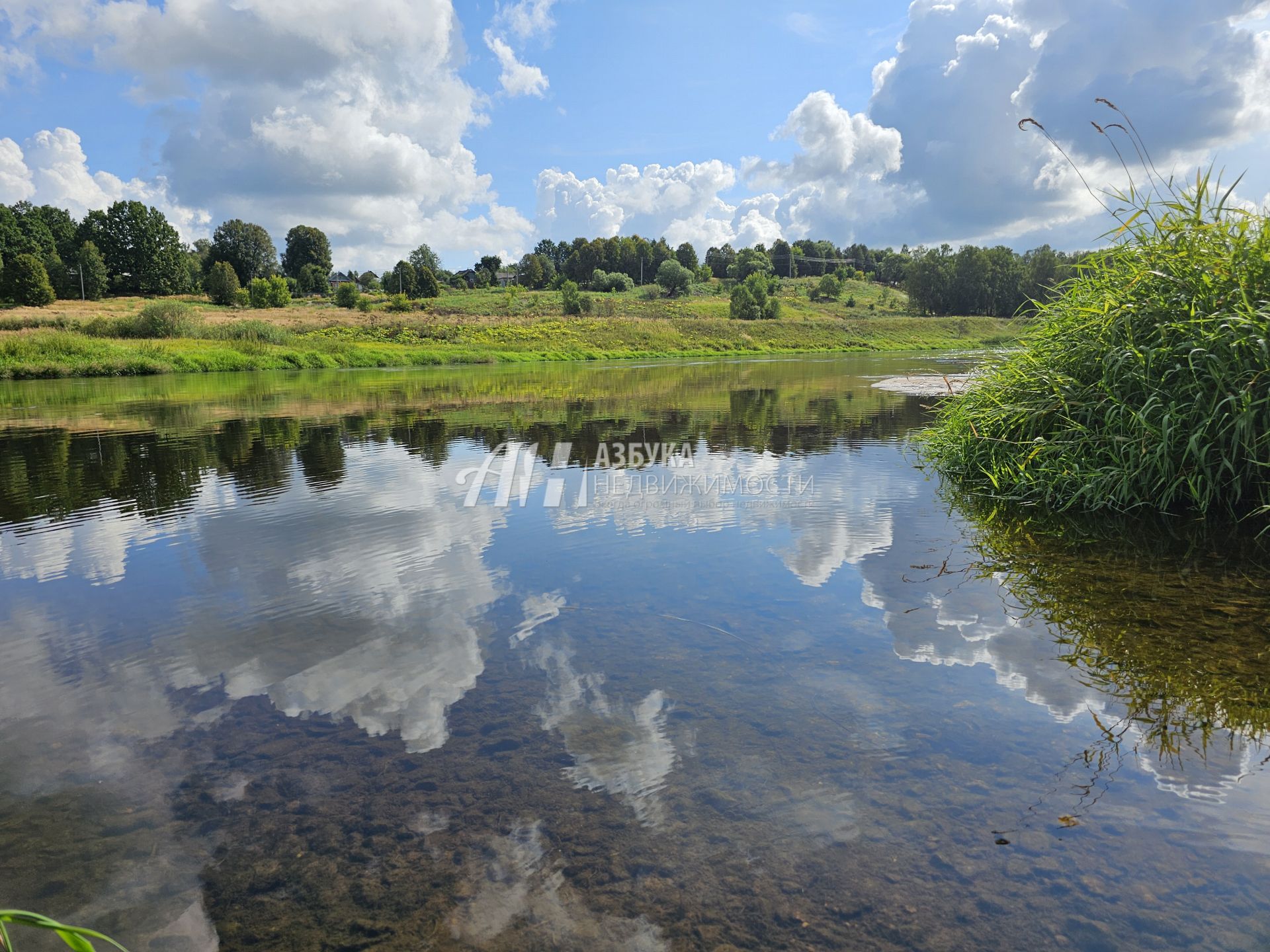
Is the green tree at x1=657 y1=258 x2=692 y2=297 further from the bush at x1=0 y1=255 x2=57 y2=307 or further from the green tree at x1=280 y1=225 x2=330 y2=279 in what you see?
the bush at x1=0 y1=255 x2=57 y2=307

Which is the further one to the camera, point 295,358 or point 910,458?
point 295,358

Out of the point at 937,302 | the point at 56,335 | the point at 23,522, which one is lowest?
the point at 23,522

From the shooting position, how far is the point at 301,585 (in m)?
5.91

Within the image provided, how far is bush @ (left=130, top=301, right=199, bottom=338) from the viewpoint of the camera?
4584cm

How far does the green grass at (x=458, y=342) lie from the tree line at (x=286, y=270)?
39.2 ft

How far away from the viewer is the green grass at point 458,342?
38.5 meters

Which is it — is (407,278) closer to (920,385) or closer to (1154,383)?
(920,385)

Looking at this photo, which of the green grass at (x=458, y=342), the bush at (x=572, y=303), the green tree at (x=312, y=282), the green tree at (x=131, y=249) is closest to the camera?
the green grass at (x=458, y=342)

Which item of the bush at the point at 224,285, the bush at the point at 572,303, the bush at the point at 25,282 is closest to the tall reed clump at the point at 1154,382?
the bush at the point at 572,303

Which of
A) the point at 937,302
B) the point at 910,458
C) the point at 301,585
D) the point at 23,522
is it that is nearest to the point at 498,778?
the point at 301,585

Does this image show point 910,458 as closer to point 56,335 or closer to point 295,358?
point 295,358

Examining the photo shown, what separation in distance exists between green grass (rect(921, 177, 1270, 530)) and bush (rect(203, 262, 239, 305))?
91449 mm

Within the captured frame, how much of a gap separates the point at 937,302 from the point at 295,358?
89771mm

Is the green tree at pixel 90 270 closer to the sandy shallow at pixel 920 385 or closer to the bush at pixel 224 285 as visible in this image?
the bush at pixel 224 285
